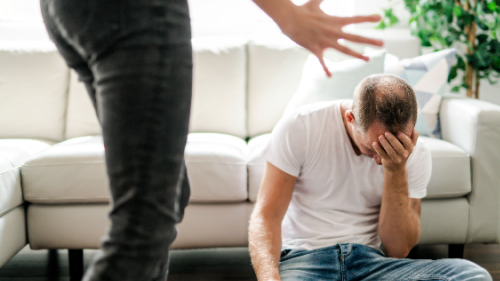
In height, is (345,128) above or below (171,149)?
below

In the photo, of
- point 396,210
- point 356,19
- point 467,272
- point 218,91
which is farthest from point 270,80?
point 356,19

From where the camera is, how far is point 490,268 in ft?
5.52

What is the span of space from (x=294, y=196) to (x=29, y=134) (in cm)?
157

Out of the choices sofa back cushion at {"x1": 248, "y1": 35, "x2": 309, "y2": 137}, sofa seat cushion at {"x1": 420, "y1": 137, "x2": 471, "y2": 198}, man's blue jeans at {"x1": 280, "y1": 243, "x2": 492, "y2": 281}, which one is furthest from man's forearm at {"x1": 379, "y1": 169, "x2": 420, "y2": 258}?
sofa back cushion at {"x1": 248, "y1": 35, "x2": 309, "y2": 137}

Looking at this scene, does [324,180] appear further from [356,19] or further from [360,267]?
[356,19]

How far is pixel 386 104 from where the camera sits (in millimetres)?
1048

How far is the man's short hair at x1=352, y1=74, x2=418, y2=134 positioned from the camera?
1.05 metres

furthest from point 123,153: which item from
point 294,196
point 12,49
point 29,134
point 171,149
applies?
point 12,49

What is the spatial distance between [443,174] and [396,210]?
0.55 m

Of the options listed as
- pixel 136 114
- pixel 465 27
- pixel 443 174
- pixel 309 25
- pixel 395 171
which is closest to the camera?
pixel 136 114

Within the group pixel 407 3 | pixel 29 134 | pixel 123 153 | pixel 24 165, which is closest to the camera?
pixel 123 153

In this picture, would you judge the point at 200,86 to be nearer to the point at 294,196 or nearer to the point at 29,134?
the point at 29,134

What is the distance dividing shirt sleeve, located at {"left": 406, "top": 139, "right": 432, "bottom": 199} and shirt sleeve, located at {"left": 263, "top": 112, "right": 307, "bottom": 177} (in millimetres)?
345

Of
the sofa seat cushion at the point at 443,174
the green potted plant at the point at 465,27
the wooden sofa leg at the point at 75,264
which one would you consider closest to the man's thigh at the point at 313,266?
the sofa seat cushion at the point at 443,174
